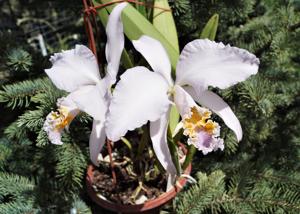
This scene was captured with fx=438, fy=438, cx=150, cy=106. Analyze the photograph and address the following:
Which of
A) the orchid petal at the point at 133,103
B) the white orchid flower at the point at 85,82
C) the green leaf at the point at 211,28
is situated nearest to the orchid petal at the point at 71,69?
the white orchid flower at the point at 85,82

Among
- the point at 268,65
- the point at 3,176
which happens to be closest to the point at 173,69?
the point at 268,65

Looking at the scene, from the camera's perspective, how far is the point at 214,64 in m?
0.69

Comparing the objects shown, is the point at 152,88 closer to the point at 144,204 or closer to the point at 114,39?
the point at 114,39

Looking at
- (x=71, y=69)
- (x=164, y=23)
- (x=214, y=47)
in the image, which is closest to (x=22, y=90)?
(x=71, y=69)

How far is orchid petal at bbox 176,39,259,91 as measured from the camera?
26.5 inches

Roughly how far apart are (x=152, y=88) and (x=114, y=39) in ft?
0.32

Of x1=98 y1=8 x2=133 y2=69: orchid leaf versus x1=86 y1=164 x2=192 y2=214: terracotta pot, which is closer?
x1=98 y1=8 x2=133 y2=69: orchid leaf

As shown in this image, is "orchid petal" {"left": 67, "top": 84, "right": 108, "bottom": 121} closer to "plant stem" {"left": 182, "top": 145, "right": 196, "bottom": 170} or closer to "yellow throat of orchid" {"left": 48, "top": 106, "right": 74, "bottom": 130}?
"yellow throat of orchid" {"left": 48, "top": 106, "right": 74, "bottom": 130}

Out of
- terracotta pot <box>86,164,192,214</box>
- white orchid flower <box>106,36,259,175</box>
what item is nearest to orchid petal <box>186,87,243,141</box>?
white orchid flower <box>106,36,259,175</box>

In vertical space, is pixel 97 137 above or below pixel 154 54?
below

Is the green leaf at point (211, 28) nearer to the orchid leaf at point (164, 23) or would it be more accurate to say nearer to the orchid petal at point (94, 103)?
the orchid leaf at point (164, 23)

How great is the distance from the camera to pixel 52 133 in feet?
2.36

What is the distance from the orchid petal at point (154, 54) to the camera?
27.7 inches

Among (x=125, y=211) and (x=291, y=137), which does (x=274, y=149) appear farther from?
(x=125, y=211)
